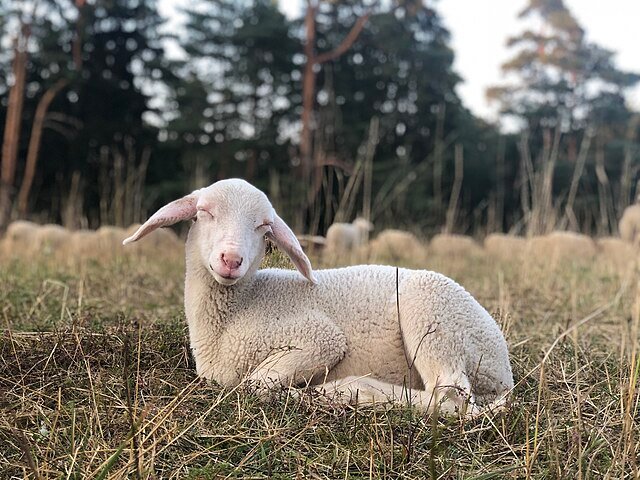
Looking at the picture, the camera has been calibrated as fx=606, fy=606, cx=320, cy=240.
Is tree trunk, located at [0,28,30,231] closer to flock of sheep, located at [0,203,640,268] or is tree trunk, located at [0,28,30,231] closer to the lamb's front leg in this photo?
flock of sheep, located at [0,203,640,268]

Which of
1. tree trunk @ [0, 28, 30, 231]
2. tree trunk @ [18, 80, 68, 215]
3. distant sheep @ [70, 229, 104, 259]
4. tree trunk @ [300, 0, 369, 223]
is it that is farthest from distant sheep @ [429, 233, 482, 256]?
tree trunk @ [0, 28, 30, 231]

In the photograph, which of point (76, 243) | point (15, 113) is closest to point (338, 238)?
point (76, 243)

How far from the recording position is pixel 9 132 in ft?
41.6

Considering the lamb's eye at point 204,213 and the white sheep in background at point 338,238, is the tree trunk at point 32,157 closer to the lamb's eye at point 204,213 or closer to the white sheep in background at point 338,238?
the white sheep in background at point 338,238

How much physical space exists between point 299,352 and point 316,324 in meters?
0.12

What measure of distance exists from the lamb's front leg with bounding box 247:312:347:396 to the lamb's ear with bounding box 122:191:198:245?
1.57 ft

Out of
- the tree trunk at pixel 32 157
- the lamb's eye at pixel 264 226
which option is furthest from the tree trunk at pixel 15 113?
the lamb's eye at pixel 264 226

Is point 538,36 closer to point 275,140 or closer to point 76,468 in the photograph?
point 275,140

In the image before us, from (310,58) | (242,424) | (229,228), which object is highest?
(310,58)

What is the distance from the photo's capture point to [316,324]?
2037mm

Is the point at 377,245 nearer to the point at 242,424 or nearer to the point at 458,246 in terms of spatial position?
the point at 458,246

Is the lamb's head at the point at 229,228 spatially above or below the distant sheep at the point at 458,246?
above

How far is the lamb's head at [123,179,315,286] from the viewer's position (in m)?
1.84

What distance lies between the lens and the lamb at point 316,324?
1.92 meters
